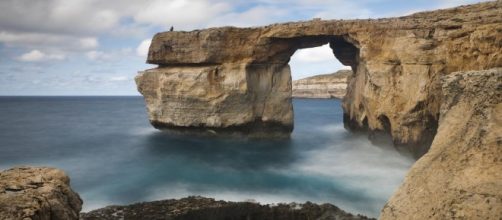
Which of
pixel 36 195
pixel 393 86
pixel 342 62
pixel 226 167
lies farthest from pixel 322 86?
pixel 36 195

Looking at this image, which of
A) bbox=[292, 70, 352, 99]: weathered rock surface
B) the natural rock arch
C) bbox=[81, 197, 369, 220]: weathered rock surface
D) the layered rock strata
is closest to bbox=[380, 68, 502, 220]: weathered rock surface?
the natural rock arch

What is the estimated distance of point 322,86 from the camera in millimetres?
118312

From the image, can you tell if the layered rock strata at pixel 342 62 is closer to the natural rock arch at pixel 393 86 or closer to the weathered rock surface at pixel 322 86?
the natural rock arch at pixel 393 86

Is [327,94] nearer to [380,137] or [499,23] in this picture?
[380,137]

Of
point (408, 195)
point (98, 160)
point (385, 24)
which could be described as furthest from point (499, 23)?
point (98, 160)

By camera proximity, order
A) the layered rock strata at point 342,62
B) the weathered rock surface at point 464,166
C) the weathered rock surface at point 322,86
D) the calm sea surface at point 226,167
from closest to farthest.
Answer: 1. the weathered rock surface at point 464,166
2. the calm sea surface at point 226,167
3. the layered rock strata at point 342,62
4. the weathered rock surface at point 322,86

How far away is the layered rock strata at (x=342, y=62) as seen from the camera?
1900 cm

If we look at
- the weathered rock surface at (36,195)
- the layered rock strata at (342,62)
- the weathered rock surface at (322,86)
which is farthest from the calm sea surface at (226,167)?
the weathered rock surface at (322,86)

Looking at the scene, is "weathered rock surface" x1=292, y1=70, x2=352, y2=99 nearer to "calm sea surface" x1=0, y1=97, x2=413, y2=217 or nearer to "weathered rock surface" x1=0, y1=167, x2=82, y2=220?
"calm sea surface" x1=0, y1=97, x2=413, y2=217

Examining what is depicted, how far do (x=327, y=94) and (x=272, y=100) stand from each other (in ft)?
299

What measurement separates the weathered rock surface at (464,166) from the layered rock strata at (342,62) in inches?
542

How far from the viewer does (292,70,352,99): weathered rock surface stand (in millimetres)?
108625

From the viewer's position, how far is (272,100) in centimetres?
2978

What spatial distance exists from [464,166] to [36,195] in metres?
5.88
